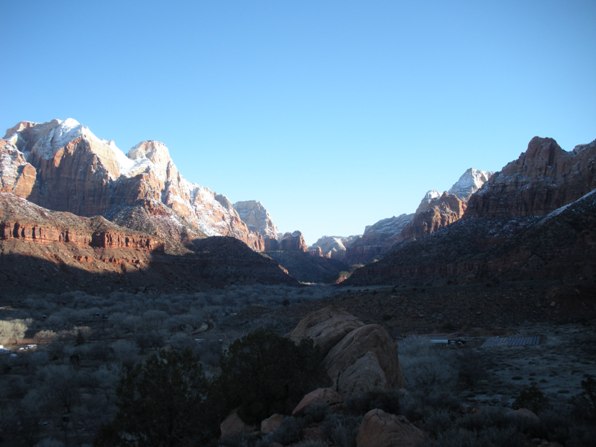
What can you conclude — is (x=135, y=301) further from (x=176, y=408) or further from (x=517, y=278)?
(x=176, y=408)

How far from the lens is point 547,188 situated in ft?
275

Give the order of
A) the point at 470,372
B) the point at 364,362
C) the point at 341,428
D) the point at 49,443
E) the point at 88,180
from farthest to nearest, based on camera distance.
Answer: the point at 88,180 < the point at 470,372 < the point at 49,443 < the point at 364,362 < the point at 341,428

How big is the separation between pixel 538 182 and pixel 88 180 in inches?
4623

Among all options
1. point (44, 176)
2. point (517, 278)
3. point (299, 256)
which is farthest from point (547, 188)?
point (44, 176)

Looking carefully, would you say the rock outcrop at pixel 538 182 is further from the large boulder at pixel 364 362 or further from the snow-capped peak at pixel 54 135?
the snow-capped peak at pixel 54 135

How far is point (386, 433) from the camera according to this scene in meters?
7.09

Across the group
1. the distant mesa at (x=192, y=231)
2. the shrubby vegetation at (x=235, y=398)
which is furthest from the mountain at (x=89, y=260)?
the shrubby vegetation at (x=235, y=398)

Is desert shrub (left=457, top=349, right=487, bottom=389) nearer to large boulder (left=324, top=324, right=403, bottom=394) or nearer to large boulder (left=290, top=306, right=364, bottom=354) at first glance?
large boulder (left=324, top=324, right=403, bottom=394)

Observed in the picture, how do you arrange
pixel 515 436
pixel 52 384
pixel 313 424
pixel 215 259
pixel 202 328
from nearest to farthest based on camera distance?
pixel 515 436, pixel 313 424, pixel 52 384, pixel 202 328, pixel 215 259

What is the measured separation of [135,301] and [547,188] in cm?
7235

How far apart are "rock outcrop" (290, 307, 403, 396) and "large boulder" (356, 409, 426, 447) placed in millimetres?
3464

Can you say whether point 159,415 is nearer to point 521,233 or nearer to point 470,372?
point 470,372

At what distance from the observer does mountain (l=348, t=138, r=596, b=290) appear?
47.4 metres

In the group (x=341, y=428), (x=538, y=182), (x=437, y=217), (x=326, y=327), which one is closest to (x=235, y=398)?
(x=326, y=327)
